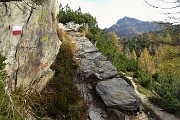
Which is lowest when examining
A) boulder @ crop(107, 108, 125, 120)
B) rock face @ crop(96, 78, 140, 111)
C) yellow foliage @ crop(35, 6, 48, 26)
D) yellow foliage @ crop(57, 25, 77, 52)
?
boulder @ crop(107, 108, 125, 120)

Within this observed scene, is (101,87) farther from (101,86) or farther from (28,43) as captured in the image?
(28,43)

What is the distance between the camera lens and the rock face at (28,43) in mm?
8984

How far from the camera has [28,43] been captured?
402 inches

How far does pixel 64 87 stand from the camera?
11.0 meters

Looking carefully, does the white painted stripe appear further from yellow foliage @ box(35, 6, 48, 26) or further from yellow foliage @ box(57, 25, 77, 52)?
yellow foliage @ box(57, 25, 77, 52)

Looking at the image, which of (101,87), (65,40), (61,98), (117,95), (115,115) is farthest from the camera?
(65,40)

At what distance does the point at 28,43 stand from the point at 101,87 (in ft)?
11.4

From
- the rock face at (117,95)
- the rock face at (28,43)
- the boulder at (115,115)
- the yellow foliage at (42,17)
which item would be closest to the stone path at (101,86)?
the rock face at (117,95)

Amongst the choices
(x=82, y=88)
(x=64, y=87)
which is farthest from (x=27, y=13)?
(x=82, y=88)

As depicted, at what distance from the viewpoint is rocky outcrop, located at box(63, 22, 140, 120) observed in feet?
36.8

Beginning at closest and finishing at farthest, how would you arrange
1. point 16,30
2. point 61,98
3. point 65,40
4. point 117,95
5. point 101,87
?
point 16,30, point 61,98, point 117,95, point 101,87, point 65,40

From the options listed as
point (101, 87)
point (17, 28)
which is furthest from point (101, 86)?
point (17, 28)

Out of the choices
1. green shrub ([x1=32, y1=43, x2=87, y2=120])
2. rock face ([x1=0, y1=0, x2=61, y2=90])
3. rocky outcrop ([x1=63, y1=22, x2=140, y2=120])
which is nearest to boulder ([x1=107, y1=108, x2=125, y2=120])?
rocky outcrop ([x1=63, y1=22, x2=140, y2=120])

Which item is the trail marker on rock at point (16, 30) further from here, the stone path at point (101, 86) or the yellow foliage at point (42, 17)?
the stone path at point (101, 86)
